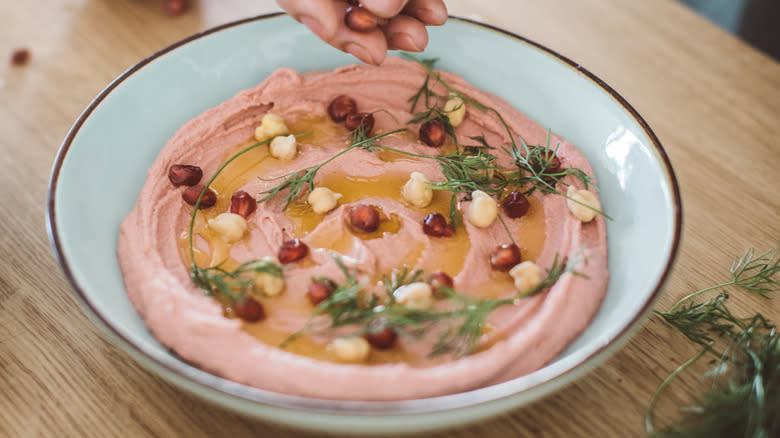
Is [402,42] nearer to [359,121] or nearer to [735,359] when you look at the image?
[359,121]

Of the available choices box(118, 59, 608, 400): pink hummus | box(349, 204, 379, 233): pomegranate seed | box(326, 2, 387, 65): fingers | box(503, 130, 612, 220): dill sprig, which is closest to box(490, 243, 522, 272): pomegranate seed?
box(118, 59, 608, 400): pink hummus

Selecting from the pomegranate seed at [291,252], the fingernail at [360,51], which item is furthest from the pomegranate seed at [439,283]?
the fingernail at [360,51]

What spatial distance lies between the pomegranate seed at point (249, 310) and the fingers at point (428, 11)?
1115 millimetres

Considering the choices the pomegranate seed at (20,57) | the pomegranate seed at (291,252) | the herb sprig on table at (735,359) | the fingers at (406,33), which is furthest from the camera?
the pomegranate seed at (20,57)

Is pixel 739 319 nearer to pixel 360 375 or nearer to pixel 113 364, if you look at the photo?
pixel 360 375

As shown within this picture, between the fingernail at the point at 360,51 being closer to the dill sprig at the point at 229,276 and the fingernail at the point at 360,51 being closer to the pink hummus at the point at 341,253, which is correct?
the pink hummus at the point at 341,253

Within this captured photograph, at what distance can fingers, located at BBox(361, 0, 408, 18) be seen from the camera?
188 centimetres

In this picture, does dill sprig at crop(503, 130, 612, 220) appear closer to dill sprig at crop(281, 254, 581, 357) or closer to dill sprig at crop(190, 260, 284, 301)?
dill sprig at crop(281, 254, 581, 357)

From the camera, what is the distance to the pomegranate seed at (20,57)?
2678 millimetres


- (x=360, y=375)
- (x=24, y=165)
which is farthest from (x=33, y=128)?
(x=360, y=375)

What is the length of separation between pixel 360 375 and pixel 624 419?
759 mm

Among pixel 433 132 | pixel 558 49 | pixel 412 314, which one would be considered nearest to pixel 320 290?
pixel 412 314

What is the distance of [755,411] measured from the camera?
4.92 ft

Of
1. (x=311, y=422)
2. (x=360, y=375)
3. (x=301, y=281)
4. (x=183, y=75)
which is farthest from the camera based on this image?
(x=183, y=75)
